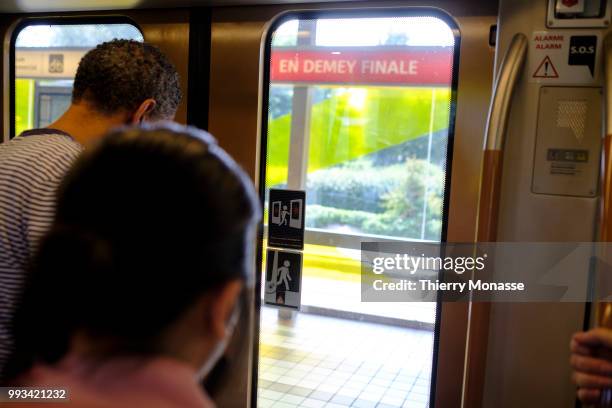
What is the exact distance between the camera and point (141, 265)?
2.02ft

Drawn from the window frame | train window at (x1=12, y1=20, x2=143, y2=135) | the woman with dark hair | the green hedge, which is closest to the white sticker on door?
the woman with dark hair

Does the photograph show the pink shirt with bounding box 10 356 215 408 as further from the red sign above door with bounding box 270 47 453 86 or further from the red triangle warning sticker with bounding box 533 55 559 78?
the red sign above door with bounding box 270 47 453 86

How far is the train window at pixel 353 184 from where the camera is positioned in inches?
163

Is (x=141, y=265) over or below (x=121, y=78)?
below

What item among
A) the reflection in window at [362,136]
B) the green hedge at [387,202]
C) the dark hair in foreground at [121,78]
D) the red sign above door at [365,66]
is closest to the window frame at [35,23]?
the dark hair in foreground at [121,78]

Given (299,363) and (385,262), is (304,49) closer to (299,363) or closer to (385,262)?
(299,363)

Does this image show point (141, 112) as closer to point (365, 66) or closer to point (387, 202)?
point (365, 66)

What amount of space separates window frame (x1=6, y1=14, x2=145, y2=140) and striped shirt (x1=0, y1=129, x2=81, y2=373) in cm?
155

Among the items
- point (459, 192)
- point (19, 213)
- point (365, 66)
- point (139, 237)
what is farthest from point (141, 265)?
point (365, 66)

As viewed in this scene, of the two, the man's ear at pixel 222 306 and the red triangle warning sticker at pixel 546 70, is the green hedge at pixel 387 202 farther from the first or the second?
the man's ear at pixel 222 306

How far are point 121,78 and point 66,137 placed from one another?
239mm

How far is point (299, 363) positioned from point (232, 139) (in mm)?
2363

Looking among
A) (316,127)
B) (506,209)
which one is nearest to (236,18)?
(506,209)

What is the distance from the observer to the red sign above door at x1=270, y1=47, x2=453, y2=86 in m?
5.27
